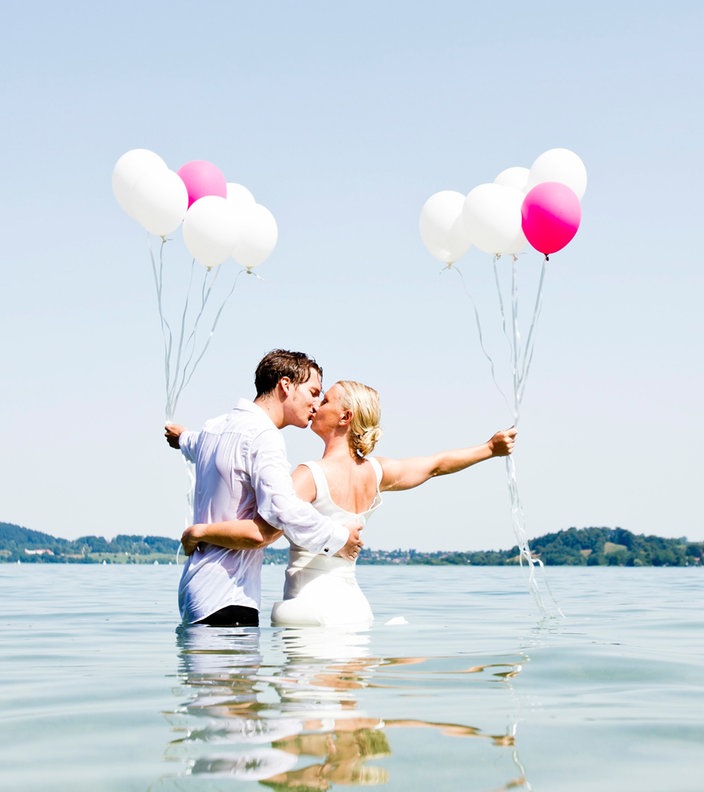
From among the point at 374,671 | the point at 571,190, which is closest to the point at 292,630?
the point at 374,671

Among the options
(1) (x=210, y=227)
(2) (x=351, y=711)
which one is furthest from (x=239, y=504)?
(1) (x=210, y=227)

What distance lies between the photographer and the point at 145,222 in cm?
748

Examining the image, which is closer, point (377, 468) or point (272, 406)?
point (272, 406)

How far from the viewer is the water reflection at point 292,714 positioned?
8.56 feet

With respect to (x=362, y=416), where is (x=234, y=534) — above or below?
below

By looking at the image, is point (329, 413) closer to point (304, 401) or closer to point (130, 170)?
point (304, 401)

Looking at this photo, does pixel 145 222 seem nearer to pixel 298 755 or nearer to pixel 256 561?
pixel 256 561

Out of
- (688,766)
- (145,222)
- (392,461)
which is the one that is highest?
(145,222)

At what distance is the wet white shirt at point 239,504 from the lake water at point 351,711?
0.76 feet

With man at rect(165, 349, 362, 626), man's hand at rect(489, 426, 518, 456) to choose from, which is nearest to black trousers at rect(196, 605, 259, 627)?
man at rect(165, 349, 362, 626)

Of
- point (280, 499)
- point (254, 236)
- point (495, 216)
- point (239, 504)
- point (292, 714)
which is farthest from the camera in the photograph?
point (254, 236)

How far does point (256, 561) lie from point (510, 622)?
326 centimetres

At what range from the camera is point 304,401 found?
226 inches

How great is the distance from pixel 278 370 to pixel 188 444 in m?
0.90
